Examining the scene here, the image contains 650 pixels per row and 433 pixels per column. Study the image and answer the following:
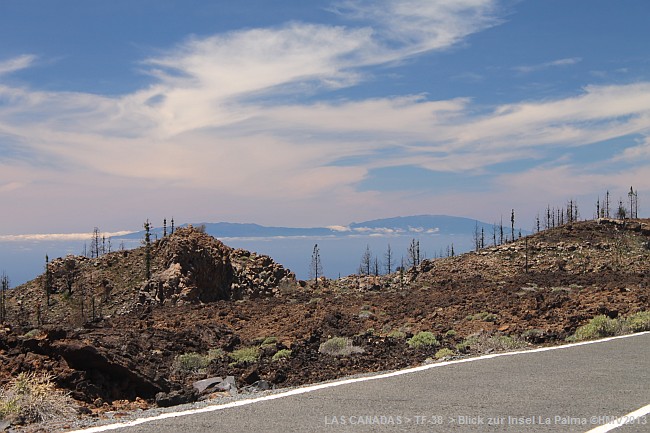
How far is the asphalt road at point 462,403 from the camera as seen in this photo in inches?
242

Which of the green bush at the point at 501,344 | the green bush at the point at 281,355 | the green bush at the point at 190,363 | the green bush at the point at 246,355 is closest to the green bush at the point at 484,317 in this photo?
the green bush at the point at 501,344

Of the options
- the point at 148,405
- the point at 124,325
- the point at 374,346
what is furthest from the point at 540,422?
the point at 124,325

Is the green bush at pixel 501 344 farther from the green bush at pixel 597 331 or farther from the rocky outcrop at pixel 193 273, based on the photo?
the rocky outcrop at pixel 193 273

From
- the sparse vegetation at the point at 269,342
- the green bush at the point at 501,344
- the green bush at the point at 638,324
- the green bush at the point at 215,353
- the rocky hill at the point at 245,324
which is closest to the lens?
the rocky hill at the point at 245,324

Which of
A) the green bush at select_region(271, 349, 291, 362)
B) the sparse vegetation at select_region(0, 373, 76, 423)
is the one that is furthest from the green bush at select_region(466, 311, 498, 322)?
the sparse vegetation at select_region(0, 373, 76, 423)

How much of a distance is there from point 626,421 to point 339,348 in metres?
10.2

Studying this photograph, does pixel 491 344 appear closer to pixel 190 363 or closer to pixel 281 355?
pixel 281 355

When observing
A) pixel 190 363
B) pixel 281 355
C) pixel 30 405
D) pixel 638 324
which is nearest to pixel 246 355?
pixel 281 355

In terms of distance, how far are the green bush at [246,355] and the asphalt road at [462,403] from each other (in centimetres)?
806

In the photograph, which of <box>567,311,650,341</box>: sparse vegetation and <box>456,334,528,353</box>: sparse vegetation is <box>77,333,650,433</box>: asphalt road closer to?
<box>456,334,528,353</box>: sparse vegetation

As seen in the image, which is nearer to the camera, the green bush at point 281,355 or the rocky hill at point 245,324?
the rocky hill at point 245,324

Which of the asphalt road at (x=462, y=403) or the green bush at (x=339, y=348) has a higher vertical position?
the asphalt road at (x=462, y=403)

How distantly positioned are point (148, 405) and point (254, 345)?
30.8 feet

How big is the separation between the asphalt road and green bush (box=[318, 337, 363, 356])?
19.2 feet
